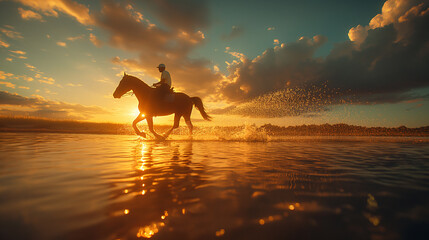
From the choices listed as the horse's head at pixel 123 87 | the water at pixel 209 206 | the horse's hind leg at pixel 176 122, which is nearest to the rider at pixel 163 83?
the horse's head at pixel 123 87

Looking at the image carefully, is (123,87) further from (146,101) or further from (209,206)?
(209,206)

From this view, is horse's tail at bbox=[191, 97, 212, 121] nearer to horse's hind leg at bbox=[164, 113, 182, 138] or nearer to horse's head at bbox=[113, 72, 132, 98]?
horse's hind leg at bbox=[164, 113, 182, 138]

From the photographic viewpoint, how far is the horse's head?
8.65 meters

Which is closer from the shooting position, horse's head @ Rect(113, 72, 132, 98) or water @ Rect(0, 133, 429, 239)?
water @ Rect(0, 133, 429, 239)

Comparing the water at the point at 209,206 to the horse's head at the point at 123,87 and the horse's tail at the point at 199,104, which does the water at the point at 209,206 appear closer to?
Result: the horse's head at the point at 123,87

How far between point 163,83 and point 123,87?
1.87m

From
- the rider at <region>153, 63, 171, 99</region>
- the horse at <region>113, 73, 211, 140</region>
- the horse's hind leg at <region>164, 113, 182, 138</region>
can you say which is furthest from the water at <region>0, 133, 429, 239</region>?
the horse's hind leg at <region>164, 113, 182, 138</region>

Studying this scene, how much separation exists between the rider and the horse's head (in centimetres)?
121

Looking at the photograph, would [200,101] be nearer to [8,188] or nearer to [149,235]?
[8,188]

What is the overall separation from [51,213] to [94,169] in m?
1.61

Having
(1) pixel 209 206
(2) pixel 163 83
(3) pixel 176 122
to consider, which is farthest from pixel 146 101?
(1) pixel 209 206

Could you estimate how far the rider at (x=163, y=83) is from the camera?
8.81 m

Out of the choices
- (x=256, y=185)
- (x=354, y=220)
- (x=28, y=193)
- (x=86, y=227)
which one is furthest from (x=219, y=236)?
(x=28, y=193)

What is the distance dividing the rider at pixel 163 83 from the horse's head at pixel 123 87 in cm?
121
